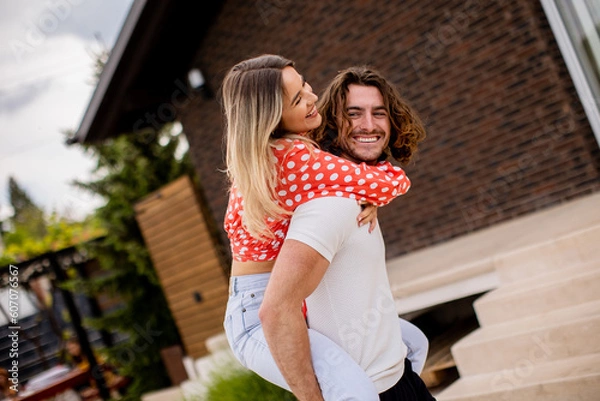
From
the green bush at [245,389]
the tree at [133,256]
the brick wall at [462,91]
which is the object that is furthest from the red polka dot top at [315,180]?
the tree at [133,256]

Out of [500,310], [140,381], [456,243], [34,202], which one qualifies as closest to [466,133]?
[456,243]

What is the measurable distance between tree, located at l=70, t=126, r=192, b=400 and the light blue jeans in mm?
7911

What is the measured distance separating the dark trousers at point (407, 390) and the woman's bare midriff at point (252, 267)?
17.3 inches

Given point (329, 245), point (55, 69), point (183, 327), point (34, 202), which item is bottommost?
point (183, 327)

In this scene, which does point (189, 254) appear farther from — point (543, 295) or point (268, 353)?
point (268, 353)

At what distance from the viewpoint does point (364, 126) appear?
184cm

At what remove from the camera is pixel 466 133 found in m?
5.92

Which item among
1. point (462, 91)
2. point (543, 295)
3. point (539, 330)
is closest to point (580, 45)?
point (462, 91)

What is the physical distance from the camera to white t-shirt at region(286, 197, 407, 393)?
1.62m

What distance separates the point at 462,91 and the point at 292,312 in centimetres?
479

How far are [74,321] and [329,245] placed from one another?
9.33 metres

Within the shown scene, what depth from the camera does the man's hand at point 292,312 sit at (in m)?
1.48

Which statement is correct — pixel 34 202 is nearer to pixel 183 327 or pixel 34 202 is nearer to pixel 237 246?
pixel 183 327

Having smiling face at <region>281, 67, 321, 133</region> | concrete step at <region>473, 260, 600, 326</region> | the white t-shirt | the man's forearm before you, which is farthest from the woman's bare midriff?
concrete step at <region>473, 260, 600, 326</region>
